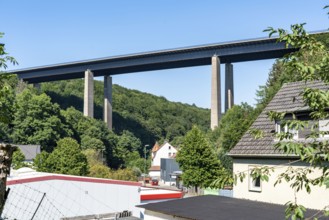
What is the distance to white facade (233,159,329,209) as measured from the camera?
1822cm

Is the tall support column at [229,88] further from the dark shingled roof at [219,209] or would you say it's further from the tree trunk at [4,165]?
the tree trunk at [4,165]

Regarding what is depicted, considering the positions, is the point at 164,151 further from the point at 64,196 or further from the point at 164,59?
the point at 64,196

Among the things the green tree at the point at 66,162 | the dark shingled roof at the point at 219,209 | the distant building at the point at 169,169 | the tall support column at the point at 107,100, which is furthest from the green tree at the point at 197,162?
the tall support column at the point at 107,100

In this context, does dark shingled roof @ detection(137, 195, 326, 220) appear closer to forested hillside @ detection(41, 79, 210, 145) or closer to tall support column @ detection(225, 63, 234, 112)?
tall support column @ detection(225, 63, 234, 112)

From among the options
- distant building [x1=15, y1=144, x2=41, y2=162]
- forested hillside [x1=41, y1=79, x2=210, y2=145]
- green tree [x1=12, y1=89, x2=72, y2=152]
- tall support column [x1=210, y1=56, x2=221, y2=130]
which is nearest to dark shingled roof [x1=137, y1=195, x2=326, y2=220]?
distant building [x1=15, y1=144, x2=41, y2=162]

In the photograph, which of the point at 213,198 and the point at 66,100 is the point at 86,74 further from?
the point at 213,198

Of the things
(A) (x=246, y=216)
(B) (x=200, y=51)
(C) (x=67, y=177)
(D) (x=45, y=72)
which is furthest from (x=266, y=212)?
(D) (x=45, y=72)

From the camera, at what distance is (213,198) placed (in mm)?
20297

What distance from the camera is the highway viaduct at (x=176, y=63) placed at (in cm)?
9069

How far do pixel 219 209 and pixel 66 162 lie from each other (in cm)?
3672

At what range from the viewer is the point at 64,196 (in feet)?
79.6

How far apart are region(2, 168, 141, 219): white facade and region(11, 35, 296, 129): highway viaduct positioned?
59.8 meters

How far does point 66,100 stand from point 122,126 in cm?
2146

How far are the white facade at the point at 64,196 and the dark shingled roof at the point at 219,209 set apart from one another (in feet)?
21.5
